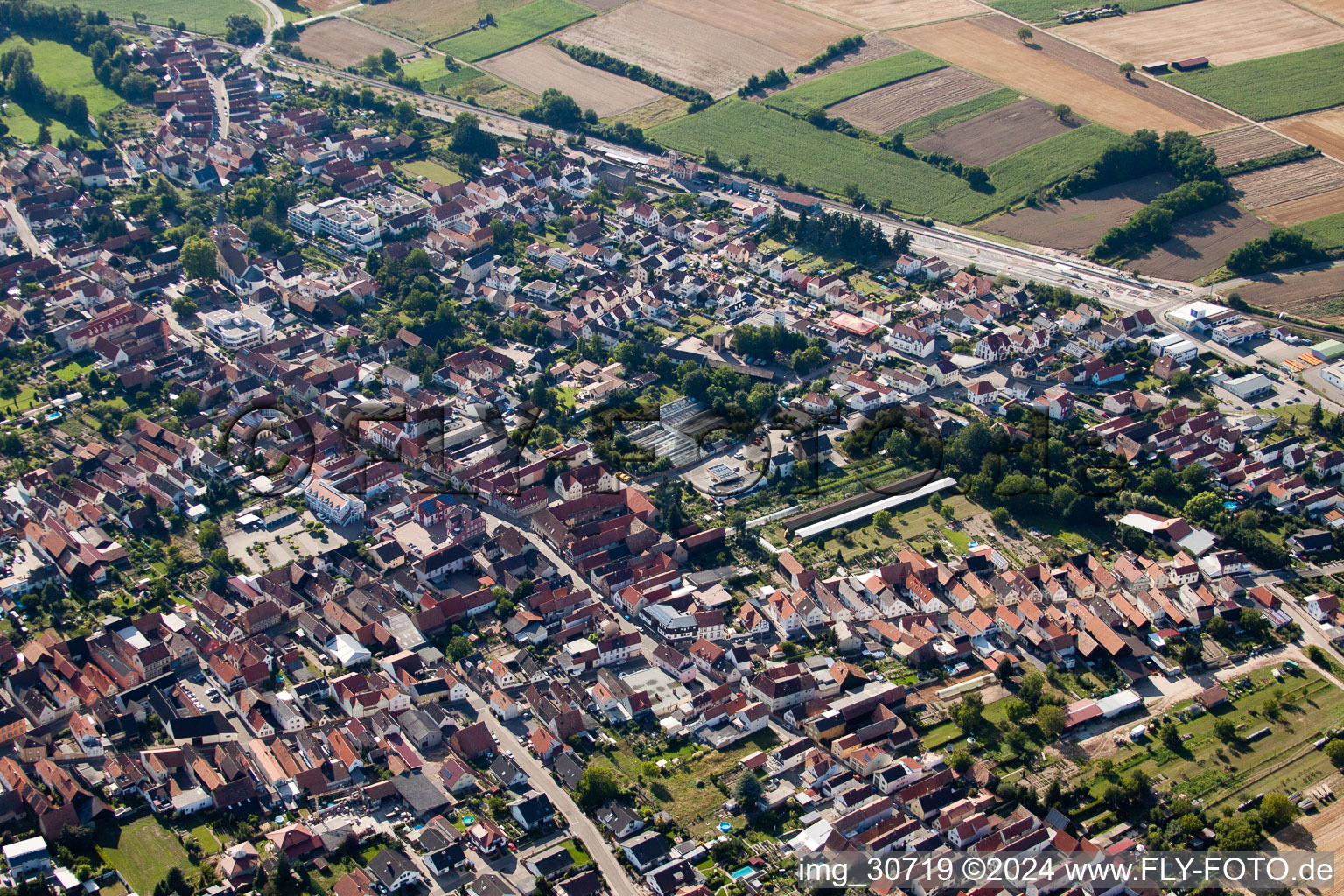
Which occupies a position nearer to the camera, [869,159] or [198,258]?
[198,258]

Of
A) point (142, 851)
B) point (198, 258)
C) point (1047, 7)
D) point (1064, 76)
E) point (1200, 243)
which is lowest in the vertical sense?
point (142, 851)

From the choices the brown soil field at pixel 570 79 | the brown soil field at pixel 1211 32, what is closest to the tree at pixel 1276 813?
the brown soil field at pixel 570 79

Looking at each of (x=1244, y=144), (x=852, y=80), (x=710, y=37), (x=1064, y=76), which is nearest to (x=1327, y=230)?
(x=1244, y=144)

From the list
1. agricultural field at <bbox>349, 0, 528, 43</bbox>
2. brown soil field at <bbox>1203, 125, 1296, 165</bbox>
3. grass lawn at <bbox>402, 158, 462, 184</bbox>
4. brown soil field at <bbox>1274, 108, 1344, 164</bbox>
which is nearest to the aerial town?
grass lawn at <bbox>402, 158, 462, 184</bbox>

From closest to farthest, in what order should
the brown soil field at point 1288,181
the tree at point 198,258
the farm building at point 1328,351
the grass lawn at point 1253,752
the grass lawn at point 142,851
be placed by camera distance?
1. the grass lawn at point 142,851
2. the grass lawn at point 1253,752
3. the farm building at point 1328,351
4. the tree at point 198,258
5. the brown soil field at point 1288,181

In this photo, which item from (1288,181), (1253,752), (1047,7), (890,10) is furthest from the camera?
(890,10)

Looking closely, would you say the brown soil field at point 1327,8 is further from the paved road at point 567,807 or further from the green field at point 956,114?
the paved road at point 567,807

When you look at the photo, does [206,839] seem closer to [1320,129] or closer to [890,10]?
[1320,129]

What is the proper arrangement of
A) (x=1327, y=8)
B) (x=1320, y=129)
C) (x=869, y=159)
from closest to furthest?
(x=869, y=159) → (x=1320, y=129) → (x=1327, y=8)
